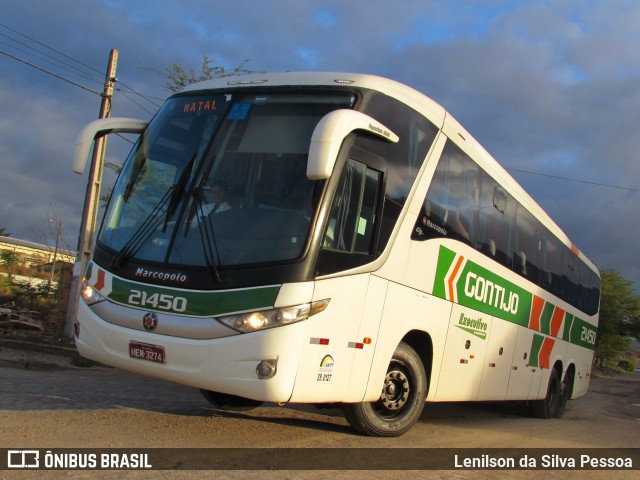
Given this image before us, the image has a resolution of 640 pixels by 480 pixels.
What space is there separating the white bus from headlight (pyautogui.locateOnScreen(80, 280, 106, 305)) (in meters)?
0.02

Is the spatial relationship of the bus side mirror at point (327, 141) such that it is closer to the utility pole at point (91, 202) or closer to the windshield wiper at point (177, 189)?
the windshield wiper at point (177, 189)

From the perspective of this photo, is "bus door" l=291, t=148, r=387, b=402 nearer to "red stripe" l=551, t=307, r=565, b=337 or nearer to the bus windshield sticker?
the bus windshield sticker

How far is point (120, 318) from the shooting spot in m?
5.84

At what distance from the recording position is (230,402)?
7887mm

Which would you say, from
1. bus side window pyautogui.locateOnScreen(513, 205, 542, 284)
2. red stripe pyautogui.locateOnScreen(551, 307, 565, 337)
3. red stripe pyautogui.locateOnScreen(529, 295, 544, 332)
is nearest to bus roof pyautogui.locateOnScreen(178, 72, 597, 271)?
bus side window pyautogui.locateOnScreen(513, 205, 542, 284)

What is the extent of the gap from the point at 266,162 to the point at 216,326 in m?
1.61

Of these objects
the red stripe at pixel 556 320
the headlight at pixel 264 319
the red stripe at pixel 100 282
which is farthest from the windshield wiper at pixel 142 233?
the red stripe at pixel 556 320

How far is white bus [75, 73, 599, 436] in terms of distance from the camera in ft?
17.4

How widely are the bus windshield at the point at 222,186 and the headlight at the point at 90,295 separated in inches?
13.5

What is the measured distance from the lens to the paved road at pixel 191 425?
18.6 feet

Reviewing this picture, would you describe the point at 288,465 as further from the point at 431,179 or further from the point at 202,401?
the point at 202,401

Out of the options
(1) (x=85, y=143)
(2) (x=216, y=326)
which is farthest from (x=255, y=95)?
(2) (x=216, y=326)

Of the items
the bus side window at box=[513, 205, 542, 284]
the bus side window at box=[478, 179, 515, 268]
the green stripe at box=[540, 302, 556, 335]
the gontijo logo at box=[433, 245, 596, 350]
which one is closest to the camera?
the gontijo logo at box=[433, 245, 596, 350]

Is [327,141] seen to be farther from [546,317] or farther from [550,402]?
[550,402]
